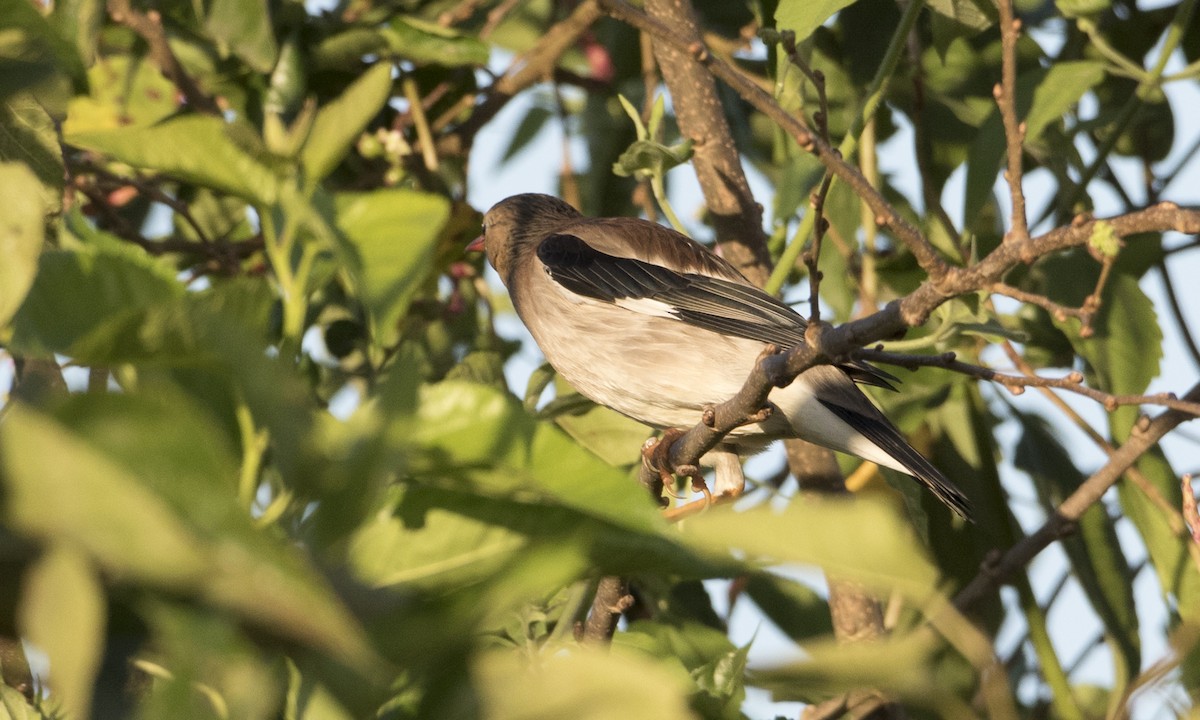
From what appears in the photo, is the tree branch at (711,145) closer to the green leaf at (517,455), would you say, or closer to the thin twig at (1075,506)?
the thin twig at (1075,506)

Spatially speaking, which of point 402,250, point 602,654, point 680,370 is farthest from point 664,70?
point 602,654

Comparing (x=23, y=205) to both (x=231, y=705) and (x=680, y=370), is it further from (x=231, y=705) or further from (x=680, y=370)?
(x=680, y=370)

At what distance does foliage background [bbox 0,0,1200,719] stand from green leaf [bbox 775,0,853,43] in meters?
0.01

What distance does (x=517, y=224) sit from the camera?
20.4 ft

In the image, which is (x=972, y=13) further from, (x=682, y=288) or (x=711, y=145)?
(x=682, y=288)

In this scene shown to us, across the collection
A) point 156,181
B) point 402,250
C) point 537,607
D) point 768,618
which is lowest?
point 768,618

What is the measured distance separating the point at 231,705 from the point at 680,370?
4104mm

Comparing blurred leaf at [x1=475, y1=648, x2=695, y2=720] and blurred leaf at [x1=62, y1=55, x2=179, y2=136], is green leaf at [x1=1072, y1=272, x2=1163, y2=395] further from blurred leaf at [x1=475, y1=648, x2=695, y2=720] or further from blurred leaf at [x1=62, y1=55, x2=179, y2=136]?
blurred leaf at [x1=475, y1=648, x2=695, y2=720]

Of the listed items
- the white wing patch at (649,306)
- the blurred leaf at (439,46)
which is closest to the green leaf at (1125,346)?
the white wing patch at (649,306)

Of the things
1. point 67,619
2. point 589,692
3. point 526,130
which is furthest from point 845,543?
point 526,130

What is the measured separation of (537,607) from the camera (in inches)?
134

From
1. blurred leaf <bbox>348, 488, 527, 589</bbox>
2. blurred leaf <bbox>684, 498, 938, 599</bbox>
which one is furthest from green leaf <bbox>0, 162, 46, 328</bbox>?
blurred leaf <bbox>684, 498, 938, 599</bbox>

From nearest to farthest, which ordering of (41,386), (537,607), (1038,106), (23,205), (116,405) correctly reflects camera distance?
(116,405), (23,205), (41,386), (537,607), (1038,106)

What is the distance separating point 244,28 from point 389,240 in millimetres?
3333
